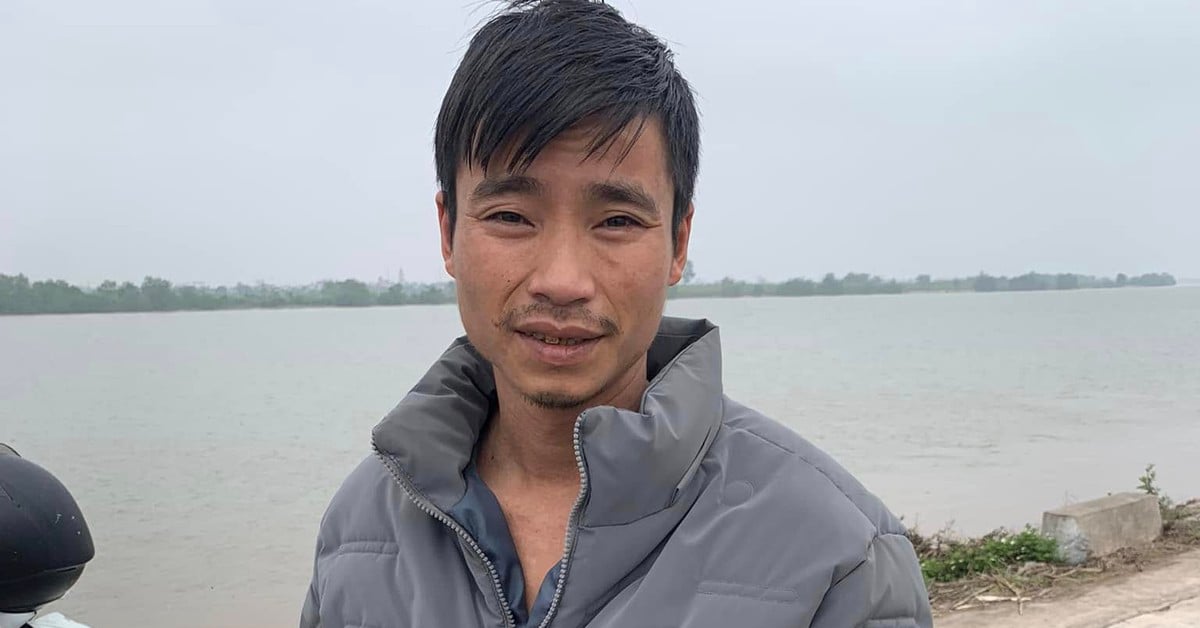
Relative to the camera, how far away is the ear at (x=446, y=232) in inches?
66.4

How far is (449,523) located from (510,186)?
0.54 meters

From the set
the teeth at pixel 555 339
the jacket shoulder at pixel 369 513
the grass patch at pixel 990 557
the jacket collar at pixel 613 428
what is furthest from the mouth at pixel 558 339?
the grass patch at pixel 990 557

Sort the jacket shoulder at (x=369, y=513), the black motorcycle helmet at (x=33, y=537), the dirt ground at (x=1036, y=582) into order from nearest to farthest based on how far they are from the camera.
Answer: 1. the jacket shoulder at (x=369, y=513)
2. the black motorcycle helmet at (x=33, y=537)
3. the dirt ground at (x=1036, y=582)

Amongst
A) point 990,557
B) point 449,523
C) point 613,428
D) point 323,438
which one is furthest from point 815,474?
point 323,438

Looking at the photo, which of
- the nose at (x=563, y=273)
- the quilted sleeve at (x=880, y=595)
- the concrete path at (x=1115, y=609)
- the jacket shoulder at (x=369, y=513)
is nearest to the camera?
the quilted sleeve at (x=880, y=595)

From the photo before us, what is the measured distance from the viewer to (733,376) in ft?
105

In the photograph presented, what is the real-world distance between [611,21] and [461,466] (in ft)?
2.56

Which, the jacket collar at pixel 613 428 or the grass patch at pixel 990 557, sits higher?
the jacket collar at pixel 613 428

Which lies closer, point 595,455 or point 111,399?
point 595,455

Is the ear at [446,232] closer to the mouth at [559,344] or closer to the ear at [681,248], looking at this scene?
the mouth at [559,344]

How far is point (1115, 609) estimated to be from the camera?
16.9 ft

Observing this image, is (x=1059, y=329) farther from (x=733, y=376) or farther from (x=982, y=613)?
(x=982, y=613)

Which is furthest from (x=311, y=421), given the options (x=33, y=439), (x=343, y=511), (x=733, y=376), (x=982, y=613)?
(x=343, y=511)

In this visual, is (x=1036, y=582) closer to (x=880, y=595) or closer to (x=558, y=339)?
(x=880, y=595)
